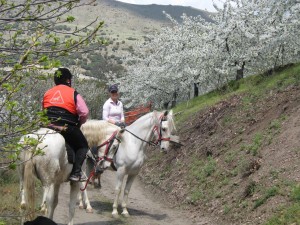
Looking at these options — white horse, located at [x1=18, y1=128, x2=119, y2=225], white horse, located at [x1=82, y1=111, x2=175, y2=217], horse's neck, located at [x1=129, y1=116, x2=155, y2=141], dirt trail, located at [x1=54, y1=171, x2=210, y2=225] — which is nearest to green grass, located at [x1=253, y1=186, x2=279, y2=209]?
dirt trail, located at [x1=54, y1=171, x2=210, y2=225]

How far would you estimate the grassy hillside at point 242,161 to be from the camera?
8.88 metres

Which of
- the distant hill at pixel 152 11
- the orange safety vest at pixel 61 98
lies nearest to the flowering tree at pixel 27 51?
the orange safety vest at pixel 61 98

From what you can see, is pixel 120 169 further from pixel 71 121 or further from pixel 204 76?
pixel 204 76

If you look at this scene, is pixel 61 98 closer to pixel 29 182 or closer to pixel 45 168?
pixel 45 168

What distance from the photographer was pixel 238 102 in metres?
16.7

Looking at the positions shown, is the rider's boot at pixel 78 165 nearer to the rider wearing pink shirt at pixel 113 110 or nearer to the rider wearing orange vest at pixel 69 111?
the rider wearing orange vest at pixel 69 111

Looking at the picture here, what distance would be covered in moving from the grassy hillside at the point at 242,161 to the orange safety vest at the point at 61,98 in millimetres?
4131

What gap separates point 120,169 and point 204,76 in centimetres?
1689

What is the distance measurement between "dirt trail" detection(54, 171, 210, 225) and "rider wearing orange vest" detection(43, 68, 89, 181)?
2.27 metres

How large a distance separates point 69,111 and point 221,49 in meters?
17.5

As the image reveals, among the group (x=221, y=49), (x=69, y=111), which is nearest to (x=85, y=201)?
(x=69, y=111)

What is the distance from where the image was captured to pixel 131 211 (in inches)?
440

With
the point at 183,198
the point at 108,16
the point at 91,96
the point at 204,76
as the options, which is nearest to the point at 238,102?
the point at 183,198

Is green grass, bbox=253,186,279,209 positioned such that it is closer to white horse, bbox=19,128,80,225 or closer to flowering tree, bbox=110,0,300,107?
white horse, bbox=19,128,80,225
